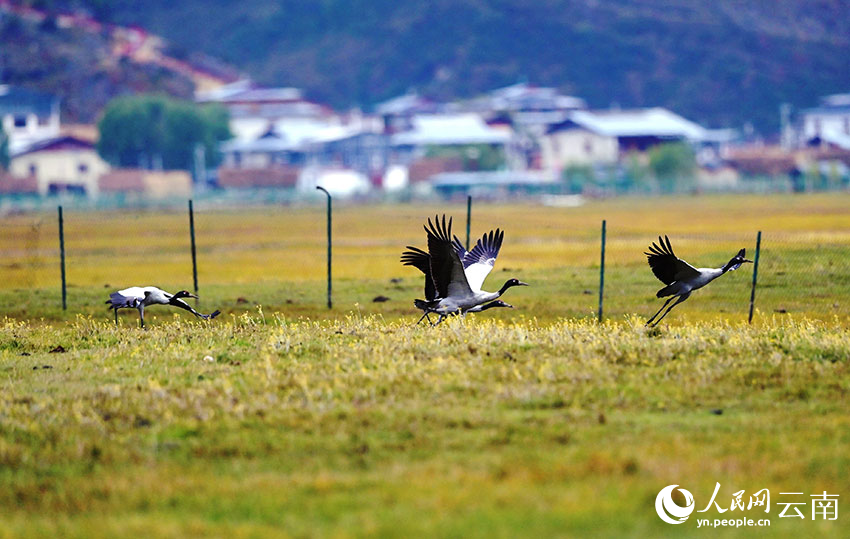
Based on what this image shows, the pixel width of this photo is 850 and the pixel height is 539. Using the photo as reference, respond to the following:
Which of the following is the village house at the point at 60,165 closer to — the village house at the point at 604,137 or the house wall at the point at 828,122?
the village house at the point at 604,137

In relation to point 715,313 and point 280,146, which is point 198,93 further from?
point 715,313

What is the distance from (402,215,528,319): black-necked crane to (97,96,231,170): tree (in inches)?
4892

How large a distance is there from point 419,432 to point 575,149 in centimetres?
14505

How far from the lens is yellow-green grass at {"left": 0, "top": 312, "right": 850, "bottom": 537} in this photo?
9.94 m

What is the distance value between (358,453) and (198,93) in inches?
7506

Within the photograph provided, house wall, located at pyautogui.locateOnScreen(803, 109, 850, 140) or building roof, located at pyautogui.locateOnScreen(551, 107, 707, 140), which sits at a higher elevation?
house wall, located at pyautogui.locateOnScreen(803, 109, 850, 140)

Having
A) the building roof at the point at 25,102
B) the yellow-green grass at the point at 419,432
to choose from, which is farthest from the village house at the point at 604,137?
the yellow-green grass at the point at 419,432

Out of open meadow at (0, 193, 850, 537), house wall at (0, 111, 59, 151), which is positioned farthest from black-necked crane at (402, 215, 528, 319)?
house wall at (0, 111, 59, 151)

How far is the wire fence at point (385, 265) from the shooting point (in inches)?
1072

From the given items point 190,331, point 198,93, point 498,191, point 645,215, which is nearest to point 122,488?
point 190,331

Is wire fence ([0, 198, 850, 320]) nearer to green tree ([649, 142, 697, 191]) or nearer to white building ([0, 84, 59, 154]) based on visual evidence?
green tree ([649, 142, 697, 191])

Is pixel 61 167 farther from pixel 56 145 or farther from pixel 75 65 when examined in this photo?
pixel 75 65

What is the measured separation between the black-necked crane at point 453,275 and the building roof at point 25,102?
14404cm

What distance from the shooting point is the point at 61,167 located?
13325cm
